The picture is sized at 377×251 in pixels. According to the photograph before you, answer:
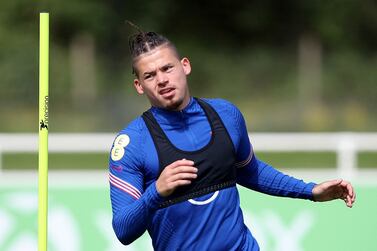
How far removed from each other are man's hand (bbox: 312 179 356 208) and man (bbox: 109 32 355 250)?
15.3 inches

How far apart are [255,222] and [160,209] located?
3.69 m

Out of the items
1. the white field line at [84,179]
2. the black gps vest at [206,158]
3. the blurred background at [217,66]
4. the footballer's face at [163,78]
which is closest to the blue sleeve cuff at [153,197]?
the black gps vest at [206,158]

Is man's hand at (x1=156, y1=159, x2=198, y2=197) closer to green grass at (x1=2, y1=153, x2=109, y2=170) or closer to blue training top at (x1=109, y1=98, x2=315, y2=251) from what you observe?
blue training top at (x1=109, y1=98, x2=315, y2=251)

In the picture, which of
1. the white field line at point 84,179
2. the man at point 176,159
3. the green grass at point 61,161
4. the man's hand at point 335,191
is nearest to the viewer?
the man at point 176,159

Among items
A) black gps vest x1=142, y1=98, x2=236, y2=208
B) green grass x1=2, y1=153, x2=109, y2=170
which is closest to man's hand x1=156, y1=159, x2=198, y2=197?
black gps vest x1=142, y1=98, x2=236, y2=208

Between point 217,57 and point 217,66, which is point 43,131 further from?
point 217,57

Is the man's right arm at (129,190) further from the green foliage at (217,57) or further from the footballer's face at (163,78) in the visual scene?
the green foliage at (217,57)

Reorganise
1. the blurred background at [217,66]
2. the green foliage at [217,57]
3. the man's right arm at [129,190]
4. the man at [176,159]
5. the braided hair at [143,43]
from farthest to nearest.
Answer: the green foliage at [217,57]
the blurred background at [217,66]
the braided hair at [143,43]
the man at [176,159]
the man's right arm at [129,190]

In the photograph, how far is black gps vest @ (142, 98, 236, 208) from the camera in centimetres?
459

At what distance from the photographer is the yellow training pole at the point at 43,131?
461 cm

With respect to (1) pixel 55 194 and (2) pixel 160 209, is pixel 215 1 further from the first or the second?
(2) pixel 160 209

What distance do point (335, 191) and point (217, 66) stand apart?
68.7 feet

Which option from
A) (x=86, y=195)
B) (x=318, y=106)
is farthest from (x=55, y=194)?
(x=318, y=106)

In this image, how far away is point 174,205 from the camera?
461cm
